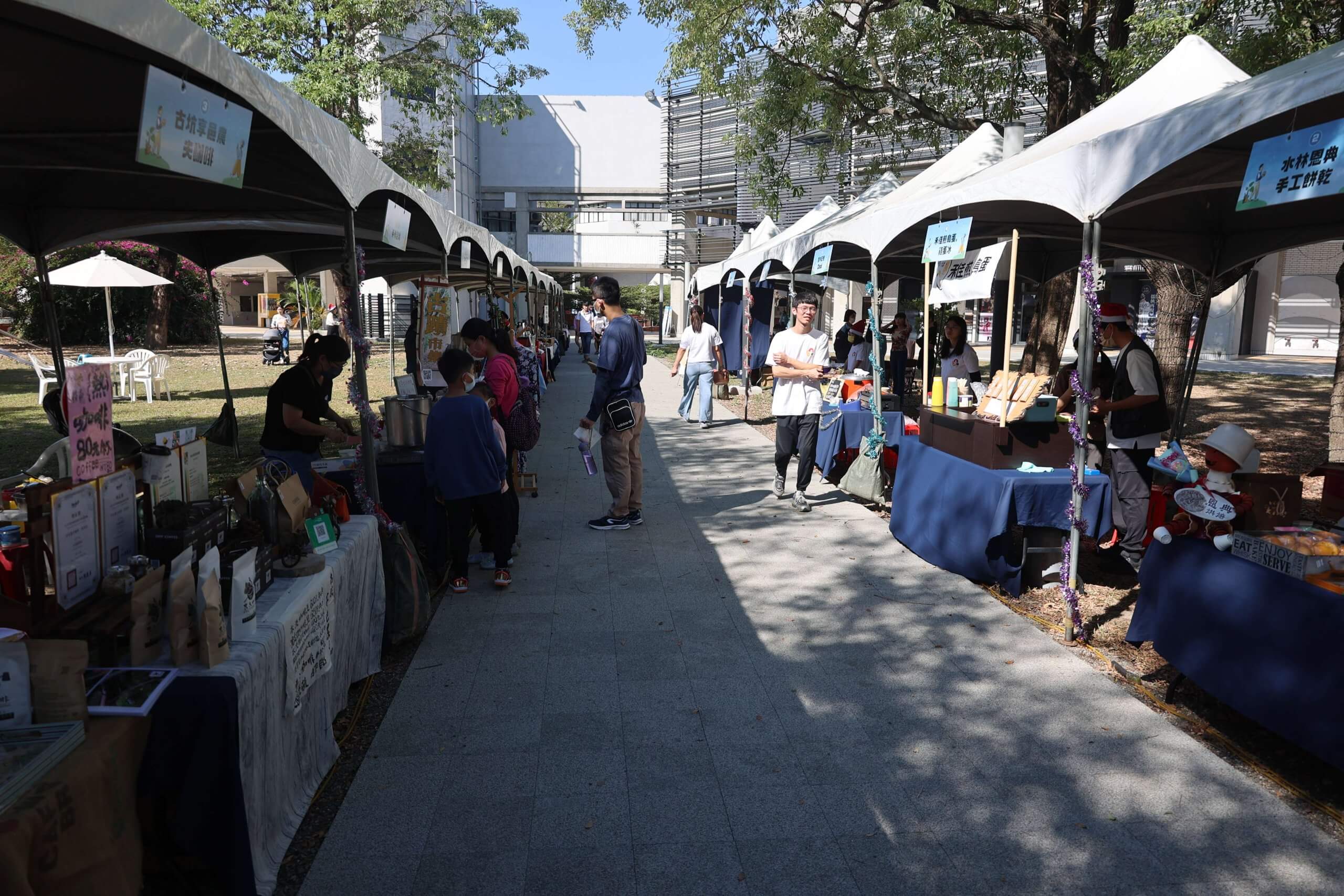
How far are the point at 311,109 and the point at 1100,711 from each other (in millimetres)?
4379

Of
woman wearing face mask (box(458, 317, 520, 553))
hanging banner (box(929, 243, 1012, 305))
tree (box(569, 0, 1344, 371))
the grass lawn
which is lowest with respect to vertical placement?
the grass lawn

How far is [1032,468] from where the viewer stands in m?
5.43

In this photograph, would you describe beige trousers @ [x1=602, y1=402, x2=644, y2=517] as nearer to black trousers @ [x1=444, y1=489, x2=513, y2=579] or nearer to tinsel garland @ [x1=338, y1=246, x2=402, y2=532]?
black trousers @ [x1=444, y1=489, x2=513, y2=579]

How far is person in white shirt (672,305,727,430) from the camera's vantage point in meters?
12.5

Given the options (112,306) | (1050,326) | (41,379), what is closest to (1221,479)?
(1050,326)

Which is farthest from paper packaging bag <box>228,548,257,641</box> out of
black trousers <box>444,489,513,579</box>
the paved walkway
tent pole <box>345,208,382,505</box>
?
black trousers <box>444,489,513,579</box>

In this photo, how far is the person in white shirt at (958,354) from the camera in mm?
10031

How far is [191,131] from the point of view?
2.72 meters

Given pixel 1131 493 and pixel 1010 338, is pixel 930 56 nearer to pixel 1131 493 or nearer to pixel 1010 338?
pixel 1010 338

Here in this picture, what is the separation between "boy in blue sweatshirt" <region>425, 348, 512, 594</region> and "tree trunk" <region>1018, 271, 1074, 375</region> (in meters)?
7.26

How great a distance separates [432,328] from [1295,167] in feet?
23.8

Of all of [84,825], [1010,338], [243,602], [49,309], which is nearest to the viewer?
[84,825]

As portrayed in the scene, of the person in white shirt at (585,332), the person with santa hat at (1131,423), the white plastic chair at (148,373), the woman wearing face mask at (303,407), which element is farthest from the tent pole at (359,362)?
the person in white shirt at (585,332)

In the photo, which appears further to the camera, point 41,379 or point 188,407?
point 188,407
